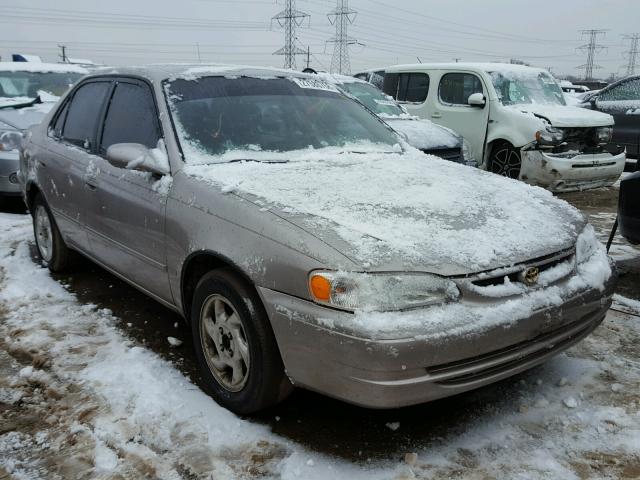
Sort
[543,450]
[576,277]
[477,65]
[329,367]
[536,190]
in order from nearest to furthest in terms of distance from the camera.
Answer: [329,367], [543,450], [576,277], [536,190], [477,65]

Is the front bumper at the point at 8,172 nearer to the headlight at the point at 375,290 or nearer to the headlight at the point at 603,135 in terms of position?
the headlight at the point at 375,290

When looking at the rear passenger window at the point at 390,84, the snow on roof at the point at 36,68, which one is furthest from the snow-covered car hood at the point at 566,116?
the snow on roof at the point at 36,68

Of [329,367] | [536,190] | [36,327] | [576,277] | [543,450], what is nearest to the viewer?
[329,367]

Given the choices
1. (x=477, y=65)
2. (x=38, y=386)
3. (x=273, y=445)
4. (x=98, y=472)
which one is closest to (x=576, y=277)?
(x=273, y=445)

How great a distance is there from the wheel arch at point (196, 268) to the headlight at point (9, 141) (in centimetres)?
477

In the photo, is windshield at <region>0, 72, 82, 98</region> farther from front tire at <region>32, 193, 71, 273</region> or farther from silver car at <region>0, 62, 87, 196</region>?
front tire at <region>32, 193, 71, 273</region>

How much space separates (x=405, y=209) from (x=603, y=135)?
20.9ft

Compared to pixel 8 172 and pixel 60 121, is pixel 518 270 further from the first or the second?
pixel 8 172

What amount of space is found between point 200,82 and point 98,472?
2220mm

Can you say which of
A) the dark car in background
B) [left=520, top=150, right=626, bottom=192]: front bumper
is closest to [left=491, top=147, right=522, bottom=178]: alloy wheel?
[left=520, top=150, right=626, bottom=192]: front bumper

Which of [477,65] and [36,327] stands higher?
[477,65]

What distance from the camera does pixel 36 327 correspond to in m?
3.66

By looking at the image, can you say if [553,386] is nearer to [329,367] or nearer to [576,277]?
[576,277]

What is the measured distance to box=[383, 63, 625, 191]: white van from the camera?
7.50 metres
